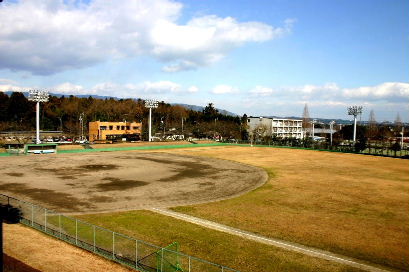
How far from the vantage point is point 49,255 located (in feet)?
61.8

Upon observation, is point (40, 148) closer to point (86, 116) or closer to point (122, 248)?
point (122, 248)

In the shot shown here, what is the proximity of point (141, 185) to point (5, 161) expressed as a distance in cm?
3576

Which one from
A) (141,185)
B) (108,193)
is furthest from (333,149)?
(108,193)

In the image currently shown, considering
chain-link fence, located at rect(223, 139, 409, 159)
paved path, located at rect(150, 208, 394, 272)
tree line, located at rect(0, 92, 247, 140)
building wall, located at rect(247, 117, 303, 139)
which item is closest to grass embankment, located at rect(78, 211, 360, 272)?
paved path, located at rect(150, 208, 394, 272)

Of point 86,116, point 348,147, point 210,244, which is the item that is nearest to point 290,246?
point 210,244

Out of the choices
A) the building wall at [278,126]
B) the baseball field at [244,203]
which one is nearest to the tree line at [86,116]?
the building wall at [278,126]

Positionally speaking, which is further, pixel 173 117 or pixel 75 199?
pixel 173 117

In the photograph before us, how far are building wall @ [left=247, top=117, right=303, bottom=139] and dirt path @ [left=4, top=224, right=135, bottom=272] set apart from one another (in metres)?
135

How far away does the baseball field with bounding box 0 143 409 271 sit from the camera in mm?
21391

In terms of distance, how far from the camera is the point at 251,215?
2900cm

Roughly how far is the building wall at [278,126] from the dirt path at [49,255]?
134820 mm

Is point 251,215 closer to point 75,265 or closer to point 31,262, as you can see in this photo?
point 75,265

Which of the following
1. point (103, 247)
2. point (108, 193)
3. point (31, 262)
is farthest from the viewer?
point (108, 193)

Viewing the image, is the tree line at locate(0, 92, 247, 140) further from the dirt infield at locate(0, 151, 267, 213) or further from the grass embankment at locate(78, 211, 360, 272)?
the grass embankment at locate(78, 211, 360, 272)
